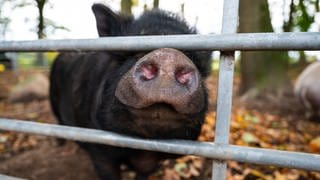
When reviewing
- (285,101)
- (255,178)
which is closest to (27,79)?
(285,101)

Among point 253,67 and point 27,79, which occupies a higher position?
point 253,67

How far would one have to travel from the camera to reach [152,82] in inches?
52.4

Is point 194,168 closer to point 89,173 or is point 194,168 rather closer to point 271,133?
point 89,173

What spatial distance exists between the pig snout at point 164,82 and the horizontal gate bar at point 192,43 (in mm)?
50

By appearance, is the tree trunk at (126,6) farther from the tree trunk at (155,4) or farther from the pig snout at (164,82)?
the pig snout at (164,82)

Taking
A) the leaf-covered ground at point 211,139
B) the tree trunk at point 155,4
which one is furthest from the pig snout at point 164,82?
the leaf-covered ground at point 211,139

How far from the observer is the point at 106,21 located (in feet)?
6.75

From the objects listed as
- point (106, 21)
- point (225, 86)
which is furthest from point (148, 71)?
point (106, 21)

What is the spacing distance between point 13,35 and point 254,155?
1770 mm

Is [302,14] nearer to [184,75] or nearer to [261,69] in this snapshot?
[184,75]

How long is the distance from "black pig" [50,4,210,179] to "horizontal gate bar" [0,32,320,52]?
→ 53 millimetres

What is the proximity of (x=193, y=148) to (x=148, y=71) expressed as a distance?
37 cm

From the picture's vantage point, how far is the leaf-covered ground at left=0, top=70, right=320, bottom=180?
2879 millimetres

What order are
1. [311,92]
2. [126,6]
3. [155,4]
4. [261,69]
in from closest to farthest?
[155,4], [126,6], [311,92], [261,69]
